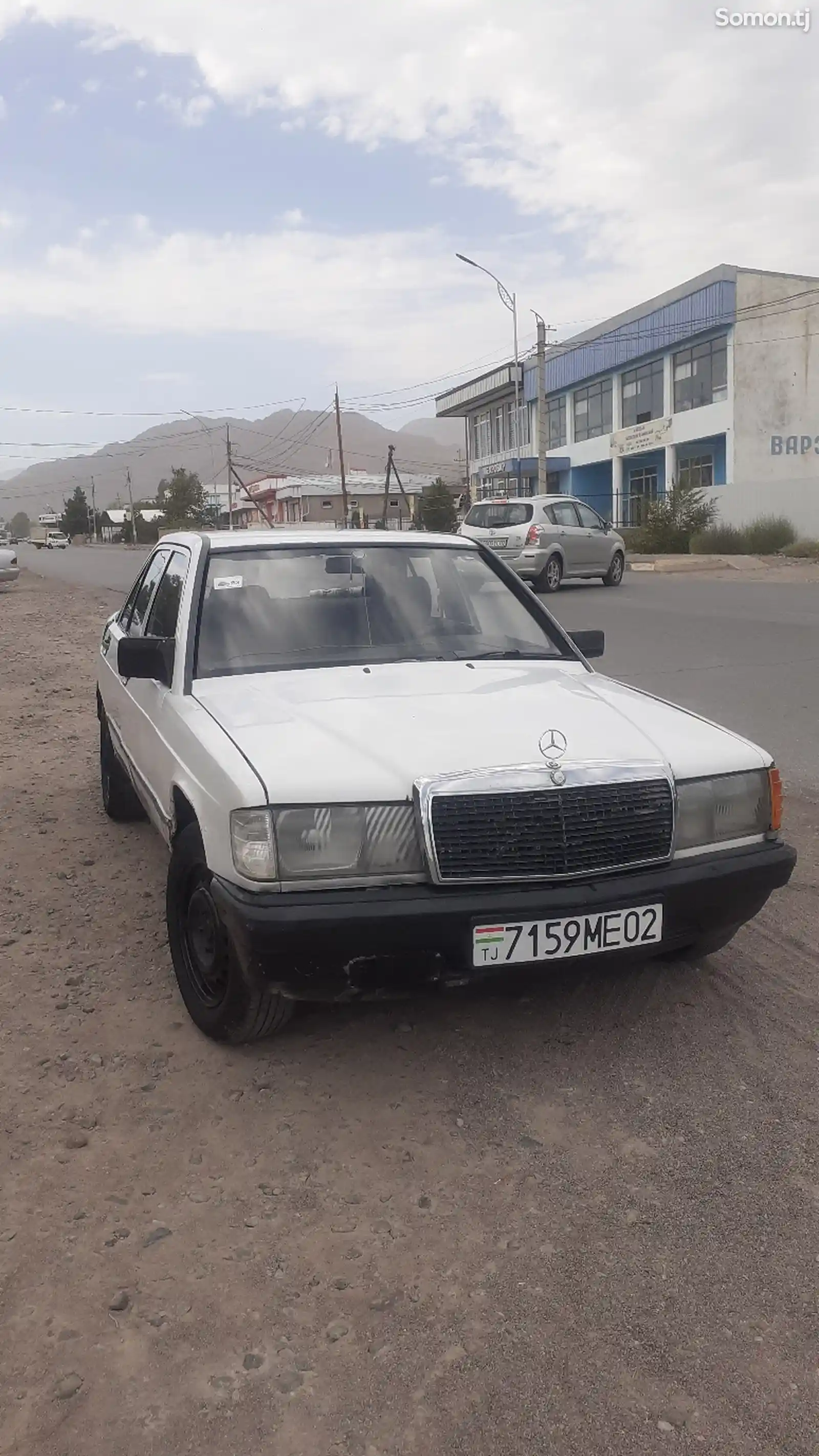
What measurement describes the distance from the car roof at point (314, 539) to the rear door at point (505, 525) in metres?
14.5

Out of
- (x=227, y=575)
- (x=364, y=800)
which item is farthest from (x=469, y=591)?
(x=364, y=800)

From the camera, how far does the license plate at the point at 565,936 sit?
2.90 m

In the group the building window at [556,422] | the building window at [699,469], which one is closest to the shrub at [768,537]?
the building window at [699,469]

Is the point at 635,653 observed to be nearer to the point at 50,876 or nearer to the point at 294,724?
the point at 50,876

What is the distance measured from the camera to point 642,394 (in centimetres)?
4759

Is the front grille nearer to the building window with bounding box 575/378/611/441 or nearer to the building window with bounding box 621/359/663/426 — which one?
the building window with bounding box 621/359/663/426

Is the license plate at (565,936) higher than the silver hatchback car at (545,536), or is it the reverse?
the silver hatchback car at (545,536)

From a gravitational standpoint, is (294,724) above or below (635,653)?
above

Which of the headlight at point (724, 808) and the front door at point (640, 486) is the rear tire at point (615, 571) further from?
the front door at point (640, 486)

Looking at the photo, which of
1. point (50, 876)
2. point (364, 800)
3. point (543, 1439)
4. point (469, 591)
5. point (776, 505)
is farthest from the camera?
point (776, 505)

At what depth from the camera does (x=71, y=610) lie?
20219mm

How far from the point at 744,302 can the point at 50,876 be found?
40493 millimetres

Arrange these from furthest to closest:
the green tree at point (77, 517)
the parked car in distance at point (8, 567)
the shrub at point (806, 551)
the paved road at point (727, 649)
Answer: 1. the green tree at point (77, 517)
2. the shrub at point (806, 551)
3. the parked car in distance at point (8, 567)
4. the paved road at point (727, 649)

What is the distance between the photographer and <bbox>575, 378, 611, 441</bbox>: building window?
5106 centimetres
